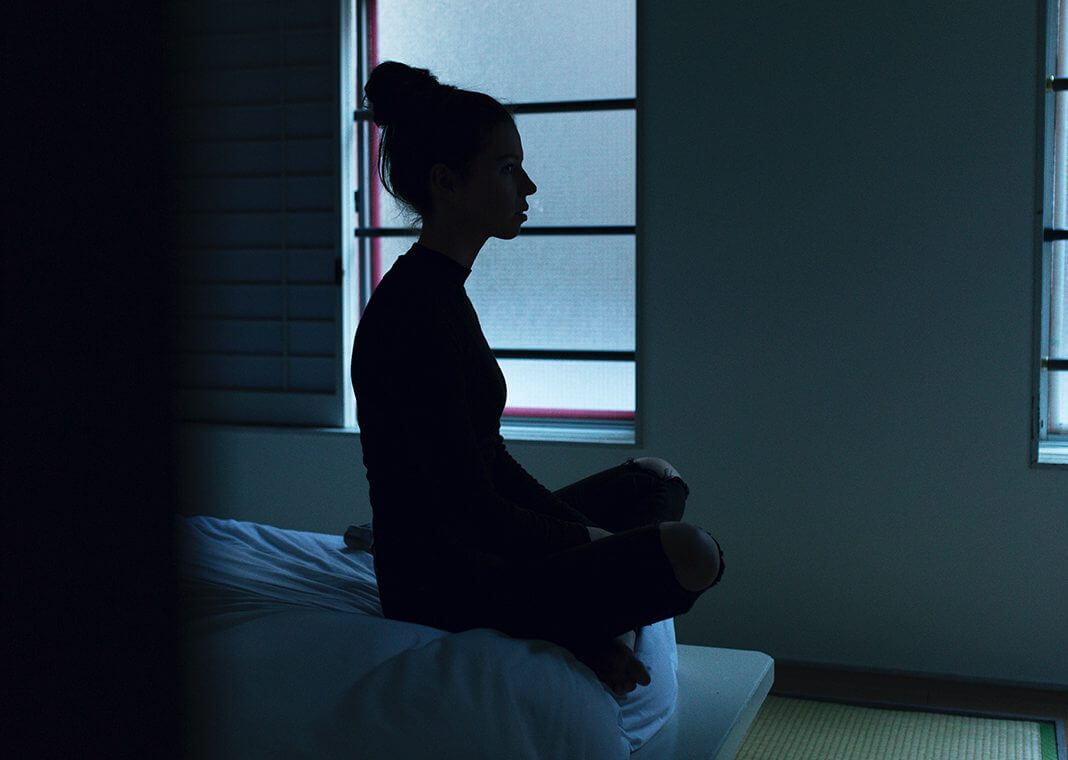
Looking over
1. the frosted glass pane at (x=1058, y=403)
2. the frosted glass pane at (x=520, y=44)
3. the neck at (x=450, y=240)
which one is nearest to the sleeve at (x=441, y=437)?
the neck at (x=450, y=240)

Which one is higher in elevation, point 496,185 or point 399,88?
point 399,88

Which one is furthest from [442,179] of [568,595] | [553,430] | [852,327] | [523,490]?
[553,430]

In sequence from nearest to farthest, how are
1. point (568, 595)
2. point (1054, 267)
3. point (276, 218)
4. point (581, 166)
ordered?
point (568, 595) → point (1054, 267) → point (581, 166) → point (276, 218)

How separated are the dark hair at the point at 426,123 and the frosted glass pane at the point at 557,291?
1376 mm

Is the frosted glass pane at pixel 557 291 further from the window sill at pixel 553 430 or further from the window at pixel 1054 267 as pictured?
the window at pixel 1054 267

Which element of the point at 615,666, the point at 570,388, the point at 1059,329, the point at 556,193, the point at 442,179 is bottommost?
the point at 615,666

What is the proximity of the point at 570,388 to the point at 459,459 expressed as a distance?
161cm

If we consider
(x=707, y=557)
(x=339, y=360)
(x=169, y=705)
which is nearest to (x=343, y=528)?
(x=339, y=360)

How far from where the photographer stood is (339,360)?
10.9 ft

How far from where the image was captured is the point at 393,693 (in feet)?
4.92

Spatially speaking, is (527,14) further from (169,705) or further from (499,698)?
(169,705)

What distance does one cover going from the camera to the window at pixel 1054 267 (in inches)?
106

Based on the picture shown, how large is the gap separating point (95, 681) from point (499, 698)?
1192 millimetres

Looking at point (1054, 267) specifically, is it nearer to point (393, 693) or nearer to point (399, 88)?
point (399, 88)
